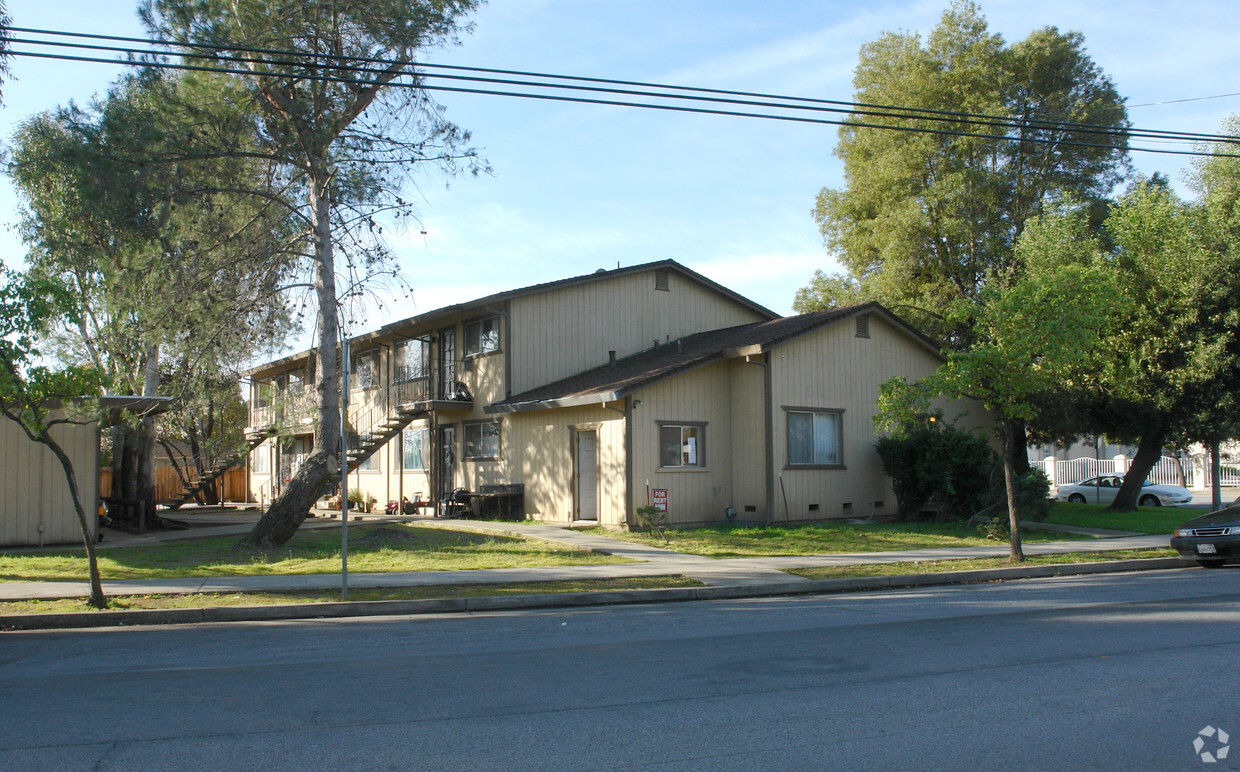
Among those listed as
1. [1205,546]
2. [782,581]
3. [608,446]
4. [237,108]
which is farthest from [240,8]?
[1205,546]

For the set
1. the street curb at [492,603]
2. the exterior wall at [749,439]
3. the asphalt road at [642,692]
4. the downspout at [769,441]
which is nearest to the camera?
the asphalt road at [642,692]

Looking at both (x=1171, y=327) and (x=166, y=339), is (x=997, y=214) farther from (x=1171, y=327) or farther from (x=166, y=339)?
(x=166, y=339)

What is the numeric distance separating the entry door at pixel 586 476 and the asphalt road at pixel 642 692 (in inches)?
429

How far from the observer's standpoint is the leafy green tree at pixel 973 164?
3161cm

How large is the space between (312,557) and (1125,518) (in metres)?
20.7

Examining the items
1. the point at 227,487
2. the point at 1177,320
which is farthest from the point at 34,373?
the point at 227,487

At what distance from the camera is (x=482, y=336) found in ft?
83.6

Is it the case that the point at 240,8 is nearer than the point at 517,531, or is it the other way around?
the point at 240,8

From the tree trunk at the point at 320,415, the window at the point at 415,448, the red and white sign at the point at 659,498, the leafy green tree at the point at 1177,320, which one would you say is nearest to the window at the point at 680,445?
the red and white sign at the point at 659,498

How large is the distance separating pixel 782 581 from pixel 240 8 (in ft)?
46.2

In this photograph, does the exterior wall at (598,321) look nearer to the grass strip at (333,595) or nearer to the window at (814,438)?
the window at (814,438)

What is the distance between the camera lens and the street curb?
34.4 feet

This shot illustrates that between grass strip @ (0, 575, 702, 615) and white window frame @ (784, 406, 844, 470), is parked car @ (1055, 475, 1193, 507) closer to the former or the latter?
white window frame @ (784, 406, 844, 470)

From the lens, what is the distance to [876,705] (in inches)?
252
